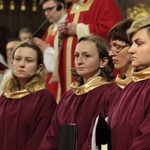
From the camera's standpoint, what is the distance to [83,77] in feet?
15.0

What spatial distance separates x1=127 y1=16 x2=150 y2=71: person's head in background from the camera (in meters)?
3.64

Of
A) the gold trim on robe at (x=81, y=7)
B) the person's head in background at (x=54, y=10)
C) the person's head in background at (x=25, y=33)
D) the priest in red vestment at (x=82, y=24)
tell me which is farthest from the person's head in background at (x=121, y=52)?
the person's head in background at (x=25, y=33)

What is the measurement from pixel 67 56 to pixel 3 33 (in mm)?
2591

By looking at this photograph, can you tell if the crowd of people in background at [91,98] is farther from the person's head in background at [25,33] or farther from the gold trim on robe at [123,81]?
the person's head in background at [25,33]

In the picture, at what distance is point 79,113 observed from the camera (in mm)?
4402

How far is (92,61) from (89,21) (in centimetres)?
168

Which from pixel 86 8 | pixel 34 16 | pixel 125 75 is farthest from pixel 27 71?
pixel 34 16

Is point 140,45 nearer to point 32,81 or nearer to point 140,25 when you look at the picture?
point 140,25

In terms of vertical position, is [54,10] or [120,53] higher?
Answer: [54,10]

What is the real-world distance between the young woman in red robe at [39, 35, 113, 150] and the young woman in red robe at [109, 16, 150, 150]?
0.53 meters

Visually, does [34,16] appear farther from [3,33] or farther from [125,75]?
[125,75]

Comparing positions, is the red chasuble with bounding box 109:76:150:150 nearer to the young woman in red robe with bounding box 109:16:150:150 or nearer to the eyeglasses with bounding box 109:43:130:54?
the young woman in red robe with bounding box 109:16:150:150

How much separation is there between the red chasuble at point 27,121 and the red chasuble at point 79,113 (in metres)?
0.18

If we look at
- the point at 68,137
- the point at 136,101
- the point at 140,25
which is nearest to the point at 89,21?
the point at 140,25
